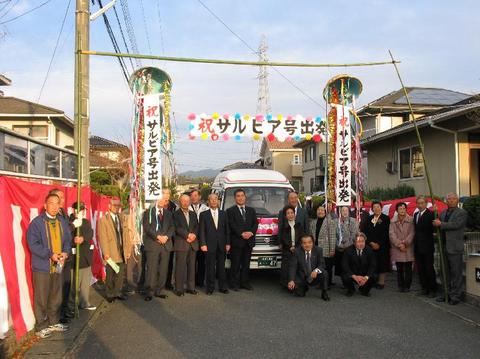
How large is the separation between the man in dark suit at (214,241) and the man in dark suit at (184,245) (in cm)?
20

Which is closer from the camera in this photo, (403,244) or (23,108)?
(403,244)

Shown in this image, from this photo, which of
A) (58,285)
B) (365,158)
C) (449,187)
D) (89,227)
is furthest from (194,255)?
(365,158)

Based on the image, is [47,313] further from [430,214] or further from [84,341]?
[430,214]

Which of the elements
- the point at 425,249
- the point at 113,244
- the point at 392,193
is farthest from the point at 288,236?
the point at 392,193

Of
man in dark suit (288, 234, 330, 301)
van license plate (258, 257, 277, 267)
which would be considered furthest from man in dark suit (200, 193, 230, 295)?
man in dark suit (288, 234, 330, 301)

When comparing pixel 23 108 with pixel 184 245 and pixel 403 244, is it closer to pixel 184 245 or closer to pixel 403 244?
pixel 184 245

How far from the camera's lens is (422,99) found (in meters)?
24.1

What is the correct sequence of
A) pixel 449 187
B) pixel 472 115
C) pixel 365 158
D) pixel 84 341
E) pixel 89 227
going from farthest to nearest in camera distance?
pixel 365 158
pixel 449 187
pixel 472 115
pixel 89 227
pixel 84 341

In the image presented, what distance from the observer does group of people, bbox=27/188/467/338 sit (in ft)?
25.7

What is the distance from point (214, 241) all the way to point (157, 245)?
1155mm

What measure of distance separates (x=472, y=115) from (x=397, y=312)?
25.9ft

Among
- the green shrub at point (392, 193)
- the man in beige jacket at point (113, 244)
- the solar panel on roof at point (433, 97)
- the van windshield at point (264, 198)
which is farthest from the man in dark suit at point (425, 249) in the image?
the solar panel on roof at point (433, 97)

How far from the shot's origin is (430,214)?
859cm

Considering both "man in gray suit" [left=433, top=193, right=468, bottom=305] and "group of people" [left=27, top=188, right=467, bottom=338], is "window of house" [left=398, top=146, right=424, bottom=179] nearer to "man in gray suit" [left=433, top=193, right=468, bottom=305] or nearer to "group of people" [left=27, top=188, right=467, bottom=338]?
"group of people" [left=27, top=188, right=467, bottom=338]
